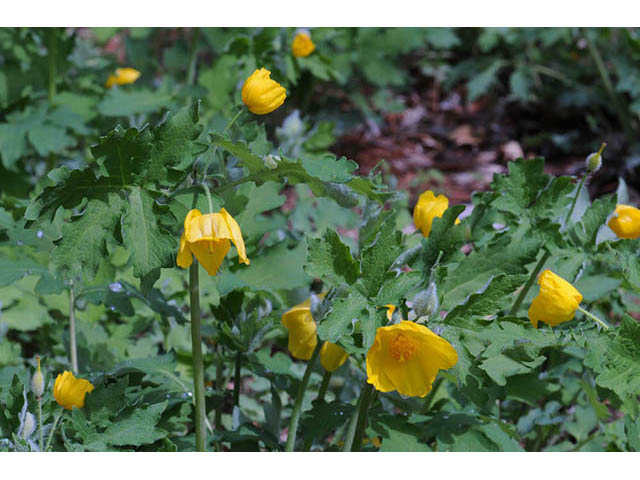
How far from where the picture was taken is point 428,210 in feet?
5.68

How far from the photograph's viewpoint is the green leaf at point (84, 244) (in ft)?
4.58

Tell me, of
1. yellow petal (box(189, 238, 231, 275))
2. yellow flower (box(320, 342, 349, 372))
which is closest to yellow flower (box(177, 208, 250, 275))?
yellow petal (box(189, 238, 231, 275))

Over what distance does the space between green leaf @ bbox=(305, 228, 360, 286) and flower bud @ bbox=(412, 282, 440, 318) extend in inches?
5.1

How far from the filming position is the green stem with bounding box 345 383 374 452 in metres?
1.59

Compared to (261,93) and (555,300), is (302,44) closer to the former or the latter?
(261,93)

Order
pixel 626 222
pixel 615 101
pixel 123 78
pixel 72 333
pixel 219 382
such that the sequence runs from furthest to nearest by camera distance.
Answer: pixel 615 101, pixel 123 78, pixel 219 382, pixel 72 333, pixel 626 222

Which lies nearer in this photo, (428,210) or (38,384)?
(38,384)

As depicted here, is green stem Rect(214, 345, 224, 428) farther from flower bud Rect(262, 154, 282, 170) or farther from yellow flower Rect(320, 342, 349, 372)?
flower bud Rect(262, 154, 282, 170)

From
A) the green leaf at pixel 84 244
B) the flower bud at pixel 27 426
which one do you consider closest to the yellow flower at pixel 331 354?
the green leaf at pixel 84 244

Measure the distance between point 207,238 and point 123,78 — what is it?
2.12 meters

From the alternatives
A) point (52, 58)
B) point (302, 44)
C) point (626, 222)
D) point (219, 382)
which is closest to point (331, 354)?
point (219, 382)

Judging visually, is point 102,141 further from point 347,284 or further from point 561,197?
point 561,197

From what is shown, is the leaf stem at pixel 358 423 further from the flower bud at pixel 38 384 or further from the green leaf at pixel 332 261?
the flower bud at pixel 38 384

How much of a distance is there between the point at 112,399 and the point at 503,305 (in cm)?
87
